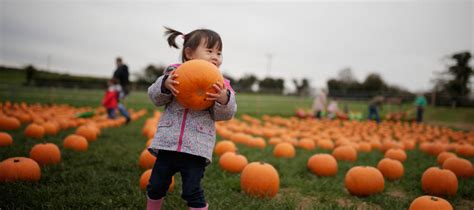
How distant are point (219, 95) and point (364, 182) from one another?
2583 millimetres

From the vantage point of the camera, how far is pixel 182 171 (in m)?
2.56

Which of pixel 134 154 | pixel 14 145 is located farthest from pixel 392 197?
pixel 14 145

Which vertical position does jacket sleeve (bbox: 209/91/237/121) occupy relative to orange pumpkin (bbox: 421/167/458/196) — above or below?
above

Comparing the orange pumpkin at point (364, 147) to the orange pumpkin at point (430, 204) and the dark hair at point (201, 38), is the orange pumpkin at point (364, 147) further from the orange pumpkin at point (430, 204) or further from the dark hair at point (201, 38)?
the dark hair at point (201, 38)

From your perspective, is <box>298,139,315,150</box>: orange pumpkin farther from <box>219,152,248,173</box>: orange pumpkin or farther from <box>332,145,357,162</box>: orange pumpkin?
<box>219,152,248,173</box>: orange pumpkin

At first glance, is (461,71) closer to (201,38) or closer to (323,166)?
(323,166)

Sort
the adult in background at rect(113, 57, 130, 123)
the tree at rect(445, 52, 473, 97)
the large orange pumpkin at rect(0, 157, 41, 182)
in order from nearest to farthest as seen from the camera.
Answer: the large orange pumpkin at rect(0, 157, 41, 182) → the adult in background at rect(113, 57, 130, 123) → the tree at rect(445, 52, 473, 97)

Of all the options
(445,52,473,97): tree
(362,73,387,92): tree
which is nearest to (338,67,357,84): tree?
(362,73,387,92): tree

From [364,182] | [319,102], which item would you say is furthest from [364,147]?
[319,102]

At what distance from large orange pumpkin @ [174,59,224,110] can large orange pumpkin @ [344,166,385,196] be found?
2574 millimetres

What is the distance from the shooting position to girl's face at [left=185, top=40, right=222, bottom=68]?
2623 millimetres

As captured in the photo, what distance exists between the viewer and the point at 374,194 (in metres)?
4.04

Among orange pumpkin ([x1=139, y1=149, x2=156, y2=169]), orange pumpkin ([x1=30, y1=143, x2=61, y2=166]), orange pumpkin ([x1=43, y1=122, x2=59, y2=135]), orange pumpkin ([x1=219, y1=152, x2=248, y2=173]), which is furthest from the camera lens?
orange pumpkin ([x1=43, y1=122, x2=59, y2=135])

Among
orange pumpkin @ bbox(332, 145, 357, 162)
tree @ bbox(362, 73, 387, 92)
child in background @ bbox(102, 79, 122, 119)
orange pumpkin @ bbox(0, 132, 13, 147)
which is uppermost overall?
tree @ bbox(362, 73, 387, 92)
